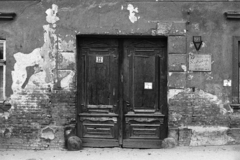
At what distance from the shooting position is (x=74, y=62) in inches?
321

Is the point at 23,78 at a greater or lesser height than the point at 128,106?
greater

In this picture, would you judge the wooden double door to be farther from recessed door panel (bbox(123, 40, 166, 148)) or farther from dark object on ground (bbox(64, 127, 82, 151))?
dark object on ground (bbox(64, 127, 82, 151))

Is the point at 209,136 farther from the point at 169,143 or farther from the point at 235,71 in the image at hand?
the point at 235,71

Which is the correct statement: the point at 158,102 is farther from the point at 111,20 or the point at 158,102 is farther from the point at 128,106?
the point at 111,20

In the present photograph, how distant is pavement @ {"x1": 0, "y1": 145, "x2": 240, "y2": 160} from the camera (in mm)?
7453

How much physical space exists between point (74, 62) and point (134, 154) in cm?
229

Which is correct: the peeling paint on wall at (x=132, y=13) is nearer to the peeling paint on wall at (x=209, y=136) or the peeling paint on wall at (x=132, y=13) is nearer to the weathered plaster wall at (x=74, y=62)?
the weathered plaster wall at (x=74, y=62)

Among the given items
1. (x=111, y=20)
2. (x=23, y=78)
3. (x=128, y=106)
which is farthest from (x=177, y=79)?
(x=23, y=78)

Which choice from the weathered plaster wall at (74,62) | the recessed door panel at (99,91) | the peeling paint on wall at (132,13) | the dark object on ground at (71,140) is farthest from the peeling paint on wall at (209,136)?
the peeling paint on wall at (132,13)

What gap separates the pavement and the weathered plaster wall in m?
0.24

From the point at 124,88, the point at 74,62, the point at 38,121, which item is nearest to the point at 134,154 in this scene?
the point at 124,88

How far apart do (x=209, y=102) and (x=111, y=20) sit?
2704 millimetres

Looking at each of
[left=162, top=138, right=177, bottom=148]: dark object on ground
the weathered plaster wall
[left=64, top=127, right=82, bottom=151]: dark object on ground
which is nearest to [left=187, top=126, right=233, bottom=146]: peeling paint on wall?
the weathered plaster wall

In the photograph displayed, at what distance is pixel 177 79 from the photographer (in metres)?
8.12
